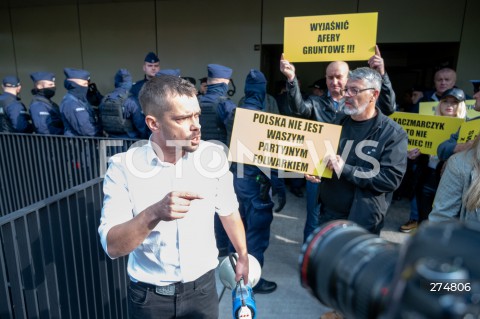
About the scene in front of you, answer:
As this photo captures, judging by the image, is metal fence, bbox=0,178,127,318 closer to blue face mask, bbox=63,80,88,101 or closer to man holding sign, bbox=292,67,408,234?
man holding sign, bbox=292,67,408,234

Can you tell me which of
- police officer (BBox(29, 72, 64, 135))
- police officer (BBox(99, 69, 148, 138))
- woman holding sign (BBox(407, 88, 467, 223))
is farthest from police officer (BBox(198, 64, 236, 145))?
police officer (BBox(29, 72, 64, 135))

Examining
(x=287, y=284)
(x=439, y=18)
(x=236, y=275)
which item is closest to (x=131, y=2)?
(x=439, y=18)

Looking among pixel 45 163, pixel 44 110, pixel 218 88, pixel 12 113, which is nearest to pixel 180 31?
pixel 44 110

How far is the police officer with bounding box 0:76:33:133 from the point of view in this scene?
5133 millimetres

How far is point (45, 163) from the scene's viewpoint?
429 centimetres

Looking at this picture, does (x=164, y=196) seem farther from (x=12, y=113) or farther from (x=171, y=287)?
(x=12, y=113)

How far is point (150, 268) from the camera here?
4.97ft

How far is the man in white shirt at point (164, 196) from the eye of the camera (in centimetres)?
144

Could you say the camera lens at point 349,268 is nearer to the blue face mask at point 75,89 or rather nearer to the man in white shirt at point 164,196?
the man in white shirt at point 164,196

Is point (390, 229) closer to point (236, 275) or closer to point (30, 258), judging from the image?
point (236, 275)

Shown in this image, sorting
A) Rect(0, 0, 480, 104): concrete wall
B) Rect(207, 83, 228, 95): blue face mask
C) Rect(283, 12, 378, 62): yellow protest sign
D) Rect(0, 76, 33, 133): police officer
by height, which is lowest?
Rect(0, 76, 33, 133): police officer

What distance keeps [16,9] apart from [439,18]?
8.67 metres

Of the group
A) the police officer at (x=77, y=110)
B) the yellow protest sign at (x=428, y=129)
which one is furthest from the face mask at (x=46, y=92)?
the yellow protest sign at (x=428, y=129)

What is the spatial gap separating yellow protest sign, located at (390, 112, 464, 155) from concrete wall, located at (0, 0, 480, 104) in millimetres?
3402
